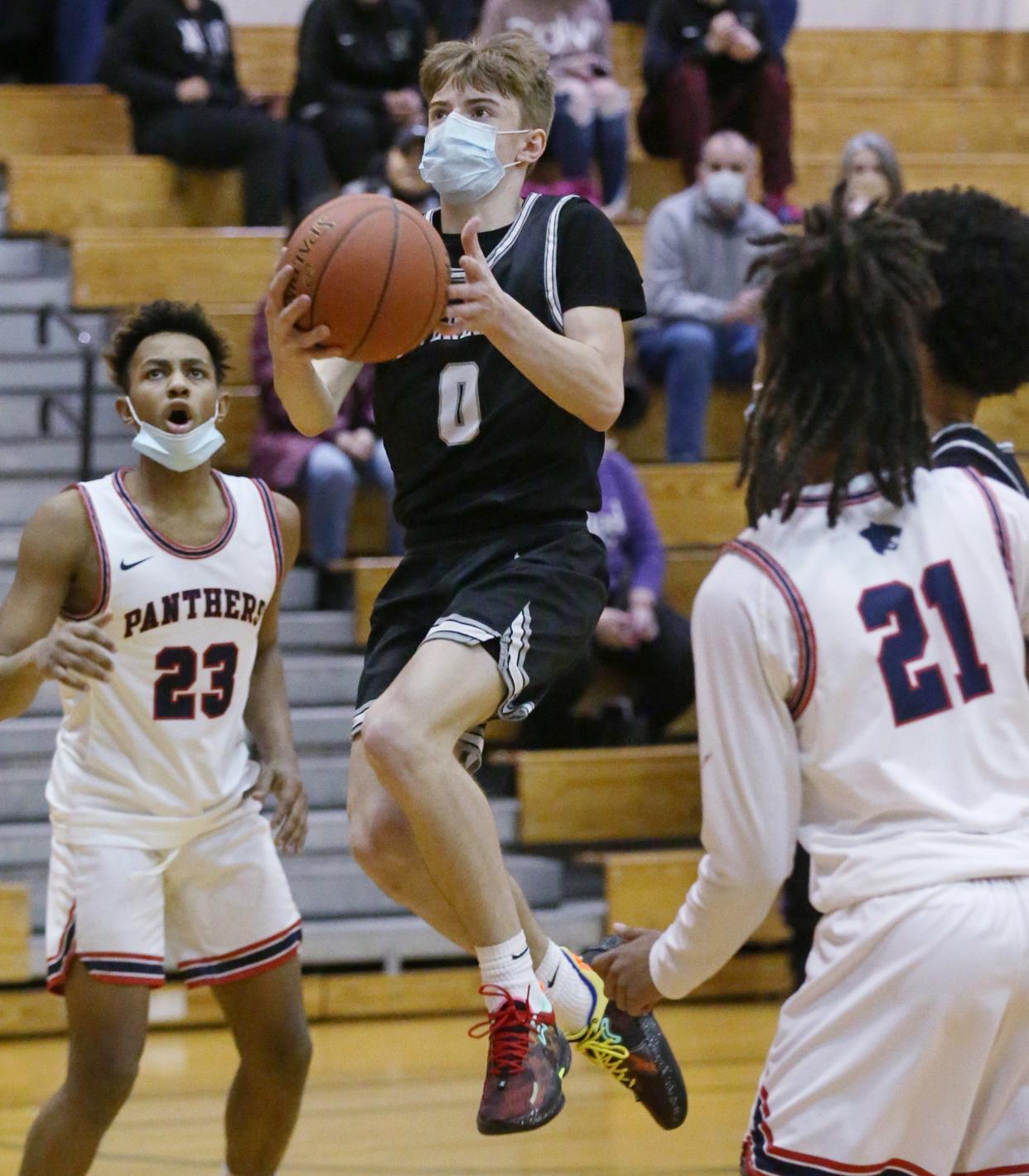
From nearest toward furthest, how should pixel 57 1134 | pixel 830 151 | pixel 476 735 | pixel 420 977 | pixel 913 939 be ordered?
1. pixel 913 939
2. pixel 476 735
3. pixel 57 1134
4. pixel 420 977
5. pixel 830 151

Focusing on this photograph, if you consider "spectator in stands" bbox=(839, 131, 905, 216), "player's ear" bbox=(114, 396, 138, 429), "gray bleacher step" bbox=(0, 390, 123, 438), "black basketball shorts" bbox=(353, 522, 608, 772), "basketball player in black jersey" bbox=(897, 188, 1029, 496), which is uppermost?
"basketball player in black jersey" bbox=(897, 188, 1029, 496)

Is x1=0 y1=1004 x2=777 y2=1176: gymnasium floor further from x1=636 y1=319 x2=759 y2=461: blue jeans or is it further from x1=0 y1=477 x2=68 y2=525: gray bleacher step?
x1=636 y1=319 x2=759 y2=461: blue jeans

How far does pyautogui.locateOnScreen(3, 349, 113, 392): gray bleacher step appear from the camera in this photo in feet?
27.0

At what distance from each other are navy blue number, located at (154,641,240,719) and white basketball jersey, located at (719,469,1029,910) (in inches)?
80.5

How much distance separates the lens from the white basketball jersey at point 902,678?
235cm

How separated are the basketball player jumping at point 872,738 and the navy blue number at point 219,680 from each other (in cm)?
197

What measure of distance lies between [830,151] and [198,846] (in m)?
7.01

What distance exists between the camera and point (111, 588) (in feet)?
13.6

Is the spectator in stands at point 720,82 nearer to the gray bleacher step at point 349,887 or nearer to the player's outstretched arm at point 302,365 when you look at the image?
the gray bleacher step at point 349,887

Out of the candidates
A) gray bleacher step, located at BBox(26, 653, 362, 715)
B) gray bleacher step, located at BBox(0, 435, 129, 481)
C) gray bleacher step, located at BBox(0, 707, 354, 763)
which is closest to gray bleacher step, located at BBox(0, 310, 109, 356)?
gray bleacher step, located at BBox(0, 435, 129, 481)

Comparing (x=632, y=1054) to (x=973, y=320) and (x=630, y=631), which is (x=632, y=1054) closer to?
(x=973, y=320)

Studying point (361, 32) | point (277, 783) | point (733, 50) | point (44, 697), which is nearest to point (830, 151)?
point (733, 50)

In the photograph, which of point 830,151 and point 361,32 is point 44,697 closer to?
point 361,32

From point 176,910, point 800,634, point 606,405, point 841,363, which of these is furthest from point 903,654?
point 176,910
